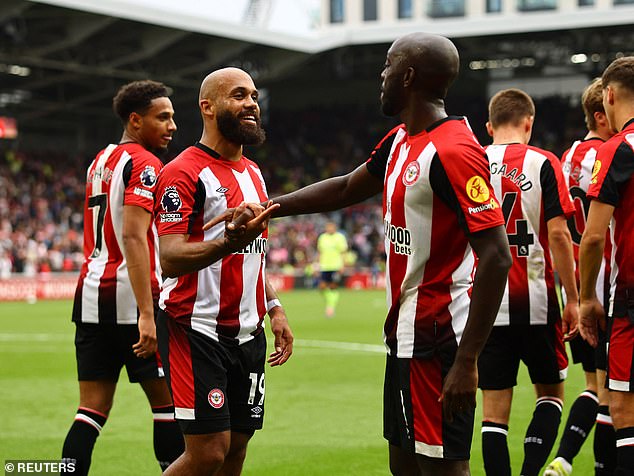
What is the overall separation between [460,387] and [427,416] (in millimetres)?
248

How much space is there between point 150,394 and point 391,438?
2.07 meters

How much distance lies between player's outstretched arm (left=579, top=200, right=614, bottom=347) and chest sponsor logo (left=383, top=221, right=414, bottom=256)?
1.21m

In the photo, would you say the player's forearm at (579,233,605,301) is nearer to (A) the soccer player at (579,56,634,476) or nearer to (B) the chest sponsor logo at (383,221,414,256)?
(A) the soccer player at (579,56,634,476)

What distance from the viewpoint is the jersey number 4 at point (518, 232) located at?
222 inches

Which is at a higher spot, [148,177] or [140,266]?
[148,177]

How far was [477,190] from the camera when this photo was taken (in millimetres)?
3650

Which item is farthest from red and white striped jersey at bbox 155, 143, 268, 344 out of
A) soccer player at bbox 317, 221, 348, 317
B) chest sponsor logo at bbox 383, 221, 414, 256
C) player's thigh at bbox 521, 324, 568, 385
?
soccer player at bbox 317, 221, 348, 317

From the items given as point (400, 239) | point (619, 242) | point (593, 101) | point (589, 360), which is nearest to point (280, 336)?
point (400, 239)

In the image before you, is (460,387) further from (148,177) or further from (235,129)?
(148,177)

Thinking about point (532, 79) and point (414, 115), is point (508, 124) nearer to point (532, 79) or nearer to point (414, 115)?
point (414, 115)

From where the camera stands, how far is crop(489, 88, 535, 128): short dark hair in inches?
230

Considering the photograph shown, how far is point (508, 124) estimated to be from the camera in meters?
5.88

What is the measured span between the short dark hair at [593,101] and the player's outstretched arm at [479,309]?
2690 mm

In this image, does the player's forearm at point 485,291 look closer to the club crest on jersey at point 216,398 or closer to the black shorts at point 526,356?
the club crest on jersey at point 216,398
